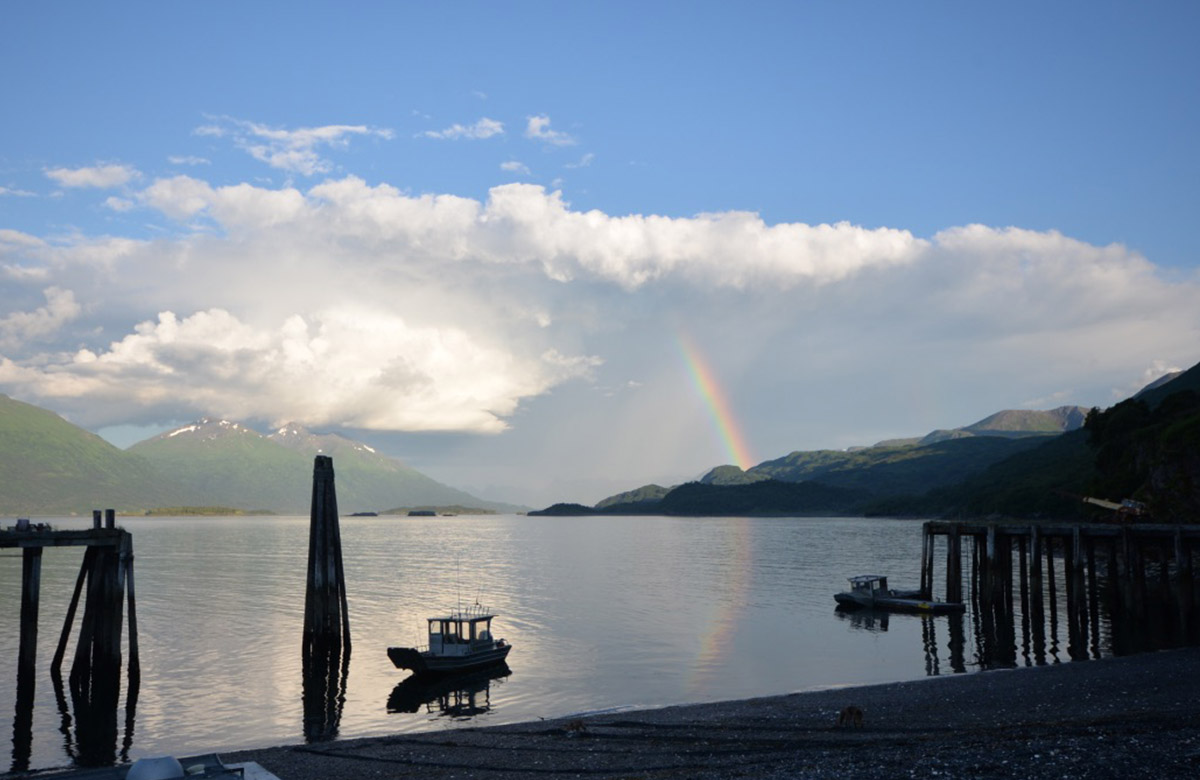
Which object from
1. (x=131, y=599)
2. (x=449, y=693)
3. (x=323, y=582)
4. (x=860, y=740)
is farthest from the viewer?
(x=323, y=582)

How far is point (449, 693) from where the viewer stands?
1750 inches

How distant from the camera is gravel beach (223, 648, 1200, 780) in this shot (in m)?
21.4

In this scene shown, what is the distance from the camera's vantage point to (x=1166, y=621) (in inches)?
2349

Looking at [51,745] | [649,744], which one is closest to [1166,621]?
[649,744]

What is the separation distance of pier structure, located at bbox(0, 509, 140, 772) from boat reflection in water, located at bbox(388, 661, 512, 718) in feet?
39.0

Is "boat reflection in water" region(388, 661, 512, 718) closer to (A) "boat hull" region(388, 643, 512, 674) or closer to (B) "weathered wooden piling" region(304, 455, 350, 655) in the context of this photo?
(A) "boat hull" region(388, 643, 512, 674)

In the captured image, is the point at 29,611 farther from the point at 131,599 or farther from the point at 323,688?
the point at 323,688

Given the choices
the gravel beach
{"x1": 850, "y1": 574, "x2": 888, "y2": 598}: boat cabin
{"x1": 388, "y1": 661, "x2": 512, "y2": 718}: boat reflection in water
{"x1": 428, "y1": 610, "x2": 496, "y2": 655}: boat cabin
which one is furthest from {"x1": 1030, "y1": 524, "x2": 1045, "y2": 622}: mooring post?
{"x1": 428, "y1": 610, "x2": 496, "y2": 655}: boat cabin

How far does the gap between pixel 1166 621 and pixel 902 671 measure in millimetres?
23493

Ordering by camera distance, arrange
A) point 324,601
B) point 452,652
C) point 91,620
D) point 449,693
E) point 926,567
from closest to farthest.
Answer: point 91,620 < point 449,693 < point 452,652 < point 324,601 < point 926,567

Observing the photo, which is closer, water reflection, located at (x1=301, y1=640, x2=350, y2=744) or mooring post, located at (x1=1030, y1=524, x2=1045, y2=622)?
water reflection, located at (x1=301, y1=640, x2=350, y2=744)

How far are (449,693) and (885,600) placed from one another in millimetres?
42103

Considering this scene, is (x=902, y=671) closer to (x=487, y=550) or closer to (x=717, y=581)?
(x=717, y=581)

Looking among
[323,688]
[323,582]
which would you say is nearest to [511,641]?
[323,582]
